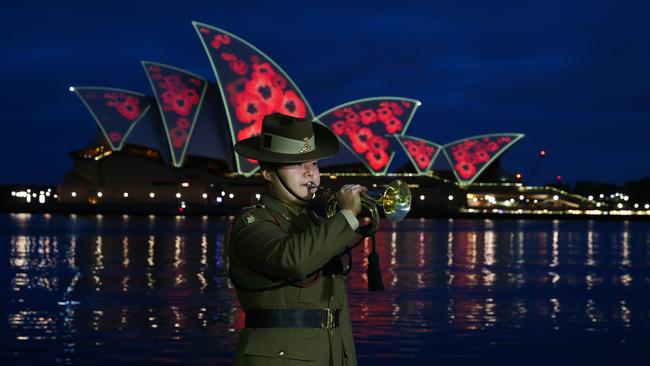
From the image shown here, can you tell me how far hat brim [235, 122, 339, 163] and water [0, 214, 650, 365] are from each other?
605 cm

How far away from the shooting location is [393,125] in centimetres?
8281

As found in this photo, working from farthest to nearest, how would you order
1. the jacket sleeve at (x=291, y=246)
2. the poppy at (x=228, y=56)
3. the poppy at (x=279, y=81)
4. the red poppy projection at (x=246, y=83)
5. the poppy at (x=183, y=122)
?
1. the poppy at (x=183, y=122)
2. the poppy at (x=279, y=81)
3. the poppy at (x=228, y=56)
4. the red poppy projection at (x=246, y=83)
5. the jacket sleeve at (x=291, y=246)

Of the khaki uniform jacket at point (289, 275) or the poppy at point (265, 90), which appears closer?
the khaki uniform jacket at point (289, 275)

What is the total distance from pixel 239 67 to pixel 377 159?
1429 cm

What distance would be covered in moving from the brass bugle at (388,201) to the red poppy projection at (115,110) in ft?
246

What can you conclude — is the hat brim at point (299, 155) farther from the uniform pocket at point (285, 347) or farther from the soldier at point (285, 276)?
the uniform pocket at point (285, 347)

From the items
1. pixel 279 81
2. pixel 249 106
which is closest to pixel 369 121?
pixel 279 81

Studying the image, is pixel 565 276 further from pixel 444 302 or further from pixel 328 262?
pixel 328 262

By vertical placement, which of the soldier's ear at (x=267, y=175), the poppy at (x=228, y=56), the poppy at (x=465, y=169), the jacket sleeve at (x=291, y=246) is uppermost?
the poppy at (x=228, y=56)

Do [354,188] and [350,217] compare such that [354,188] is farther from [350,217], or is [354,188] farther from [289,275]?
[289,275]

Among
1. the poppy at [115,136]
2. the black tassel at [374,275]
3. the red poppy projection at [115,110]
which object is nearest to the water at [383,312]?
the black tassel at [374,275]

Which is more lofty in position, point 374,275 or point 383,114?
point 383,114

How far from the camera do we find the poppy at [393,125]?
82.6 m

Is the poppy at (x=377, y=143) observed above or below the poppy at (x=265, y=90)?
below
